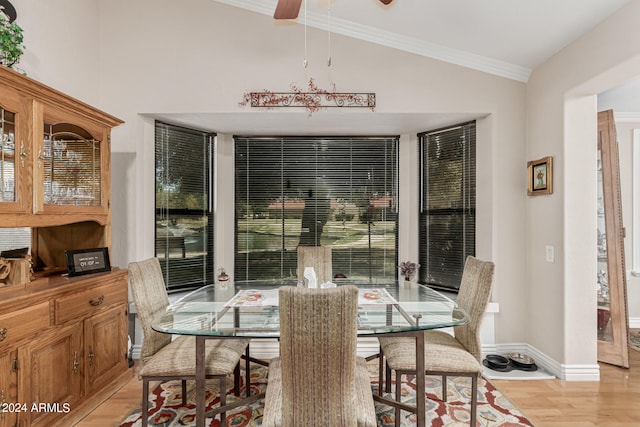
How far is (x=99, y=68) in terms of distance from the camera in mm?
3146

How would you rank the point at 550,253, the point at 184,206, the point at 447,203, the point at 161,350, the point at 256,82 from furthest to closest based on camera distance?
the point at 447,203, the point at 184,206, the point at 256,82, the point at 550,253, the point at 161,350

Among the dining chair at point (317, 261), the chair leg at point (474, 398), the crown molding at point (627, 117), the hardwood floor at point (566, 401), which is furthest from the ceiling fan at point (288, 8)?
the crown molding at point (627, 117)

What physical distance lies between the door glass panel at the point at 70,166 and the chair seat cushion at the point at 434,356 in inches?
93.9

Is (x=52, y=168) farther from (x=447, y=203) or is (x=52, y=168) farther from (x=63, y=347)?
(x=447, y=203)

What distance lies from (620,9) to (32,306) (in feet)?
13.7

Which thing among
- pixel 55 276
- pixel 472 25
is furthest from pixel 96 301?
pixel 472 25

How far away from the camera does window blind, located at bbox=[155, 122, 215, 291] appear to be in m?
3.35

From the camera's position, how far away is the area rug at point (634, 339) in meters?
3.50

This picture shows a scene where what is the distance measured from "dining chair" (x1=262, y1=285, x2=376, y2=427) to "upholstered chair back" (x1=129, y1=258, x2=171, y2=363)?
1074mm

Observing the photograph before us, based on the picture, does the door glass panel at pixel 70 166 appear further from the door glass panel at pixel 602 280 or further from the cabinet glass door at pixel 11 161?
the door glass panel at pixel 602 280

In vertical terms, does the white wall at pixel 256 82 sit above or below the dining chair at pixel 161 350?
above

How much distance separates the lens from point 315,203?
3.86 meters

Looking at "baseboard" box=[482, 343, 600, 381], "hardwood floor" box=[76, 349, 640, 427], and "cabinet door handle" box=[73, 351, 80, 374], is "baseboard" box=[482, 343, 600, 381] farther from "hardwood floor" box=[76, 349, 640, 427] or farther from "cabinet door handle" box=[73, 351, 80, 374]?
"cabinet door handle" box=[73, 351, 80, 374]

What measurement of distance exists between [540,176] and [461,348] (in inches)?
69.7
